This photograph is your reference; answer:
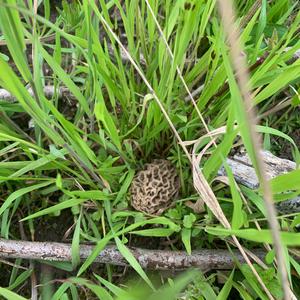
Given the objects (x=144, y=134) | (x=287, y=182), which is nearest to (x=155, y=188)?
(x=144, y=134)

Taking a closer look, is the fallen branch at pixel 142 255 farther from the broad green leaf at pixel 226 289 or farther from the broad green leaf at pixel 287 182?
the broad green leaf at pixel 287 182

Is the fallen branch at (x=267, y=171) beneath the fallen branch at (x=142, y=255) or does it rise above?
above

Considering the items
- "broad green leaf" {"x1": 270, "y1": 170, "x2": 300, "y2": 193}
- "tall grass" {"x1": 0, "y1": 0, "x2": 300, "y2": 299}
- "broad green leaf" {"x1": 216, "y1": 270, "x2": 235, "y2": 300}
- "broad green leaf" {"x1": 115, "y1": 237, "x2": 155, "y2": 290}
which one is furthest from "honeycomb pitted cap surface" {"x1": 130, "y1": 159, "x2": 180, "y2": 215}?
"broad green leaf" {"x1": 270, "y1": 170, "x2": 300, "y2": 193}

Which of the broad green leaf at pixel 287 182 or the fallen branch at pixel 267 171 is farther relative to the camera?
the fallen branch at pixel 267 171

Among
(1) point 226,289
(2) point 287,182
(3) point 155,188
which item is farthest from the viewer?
(3) point 155,188

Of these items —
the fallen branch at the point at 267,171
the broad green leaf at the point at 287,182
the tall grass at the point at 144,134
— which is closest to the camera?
the broad green leaf at the point at 287,182

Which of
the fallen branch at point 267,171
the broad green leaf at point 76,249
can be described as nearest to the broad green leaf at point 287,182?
the fallen branch at point 267,171

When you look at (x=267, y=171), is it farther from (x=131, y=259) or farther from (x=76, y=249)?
(x=76, y=249)

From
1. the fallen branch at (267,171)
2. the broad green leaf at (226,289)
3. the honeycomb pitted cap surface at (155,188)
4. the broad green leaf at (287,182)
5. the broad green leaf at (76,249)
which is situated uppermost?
the broad green leaf at (287,182)

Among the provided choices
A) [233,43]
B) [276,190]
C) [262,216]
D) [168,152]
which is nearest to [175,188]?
[168,152]
